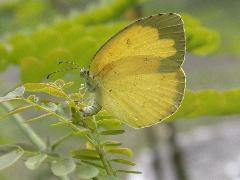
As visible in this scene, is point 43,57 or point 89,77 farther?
point 43,57

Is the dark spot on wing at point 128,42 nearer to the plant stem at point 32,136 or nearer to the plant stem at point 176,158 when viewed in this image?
the plant stem at point 32,136

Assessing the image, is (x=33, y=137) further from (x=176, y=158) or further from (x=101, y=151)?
(x=176, y=158)

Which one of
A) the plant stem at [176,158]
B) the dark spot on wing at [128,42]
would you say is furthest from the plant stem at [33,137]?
the plant stem at [176,158]

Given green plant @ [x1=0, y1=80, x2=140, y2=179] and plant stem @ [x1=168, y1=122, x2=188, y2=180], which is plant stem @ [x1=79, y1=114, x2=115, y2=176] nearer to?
green plant @ [x1=0, y1=80, x2=140, y2=179]

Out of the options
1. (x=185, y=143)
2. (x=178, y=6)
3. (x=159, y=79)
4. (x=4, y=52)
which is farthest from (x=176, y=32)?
(x=185, y=143)

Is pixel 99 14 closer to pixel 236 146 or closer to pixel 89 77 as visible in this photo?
pixel 89 77

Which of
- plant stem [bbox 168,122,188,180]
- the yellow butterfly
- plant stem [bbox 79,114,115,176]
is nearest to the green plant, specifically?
plant stem [bbox 79,114,115,176]

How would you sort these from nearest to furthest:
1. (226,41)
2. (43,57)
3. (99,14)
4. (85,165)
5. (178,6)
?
1. (85,165)
2. (43,57)
3. (99,14)
4. (226,41)
5. (178,6)
